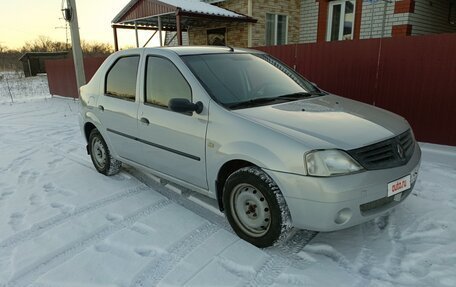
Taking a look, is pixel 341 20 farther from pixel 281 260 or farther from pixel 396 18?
pixel 281 260

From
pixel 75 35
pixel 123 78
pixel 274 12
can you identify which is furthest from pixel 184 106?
pixel 274 12

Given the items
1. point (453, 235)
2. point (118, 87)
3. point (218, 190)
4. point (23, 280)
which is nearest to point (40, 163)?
point (118, 87)

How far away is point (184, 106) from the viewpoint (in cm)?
316

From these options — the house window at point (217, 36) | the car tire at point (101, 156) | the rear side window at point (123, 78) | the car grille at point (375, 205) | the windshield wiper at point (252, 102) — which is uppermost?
the house window at point (217, 36)

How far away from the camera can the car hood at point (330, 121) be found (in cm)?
272

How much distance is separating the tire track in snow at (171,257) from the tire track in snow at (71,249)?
672 mm


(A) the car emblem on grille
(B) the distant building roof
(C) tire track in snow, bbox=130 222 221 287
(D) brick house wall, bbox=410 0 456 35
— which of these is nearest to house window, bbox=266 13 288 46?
(D) brick house wall, bbox=410 0 456 35

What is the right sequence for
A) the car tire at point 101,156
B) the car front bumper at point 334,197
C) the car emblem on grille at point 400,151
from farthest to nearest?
the car tire at point 101,156, the car emblem on grille at point 400,151, the car front bumper at point 334,197

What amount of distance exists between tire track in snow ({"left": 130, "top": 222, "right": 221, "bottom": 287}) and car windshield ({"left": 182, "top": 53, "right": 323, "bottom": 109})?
122 centimetres

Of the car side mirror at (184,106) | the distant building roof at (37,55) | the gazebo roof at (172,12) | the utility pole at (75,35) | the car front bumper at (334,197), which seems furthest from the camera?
the distant building roof at (37,55)

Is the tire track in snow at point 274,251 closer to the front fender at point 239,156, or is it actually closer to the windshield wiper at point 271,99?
the front fender at point 239,156

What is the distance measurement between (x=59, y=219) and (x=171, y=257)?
150cm

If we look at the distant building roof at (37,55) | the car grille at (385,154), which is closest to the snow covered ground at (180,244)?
the car grille at (385,154)

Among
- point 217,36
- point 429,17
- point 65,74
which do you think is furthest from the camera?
point 65,74
